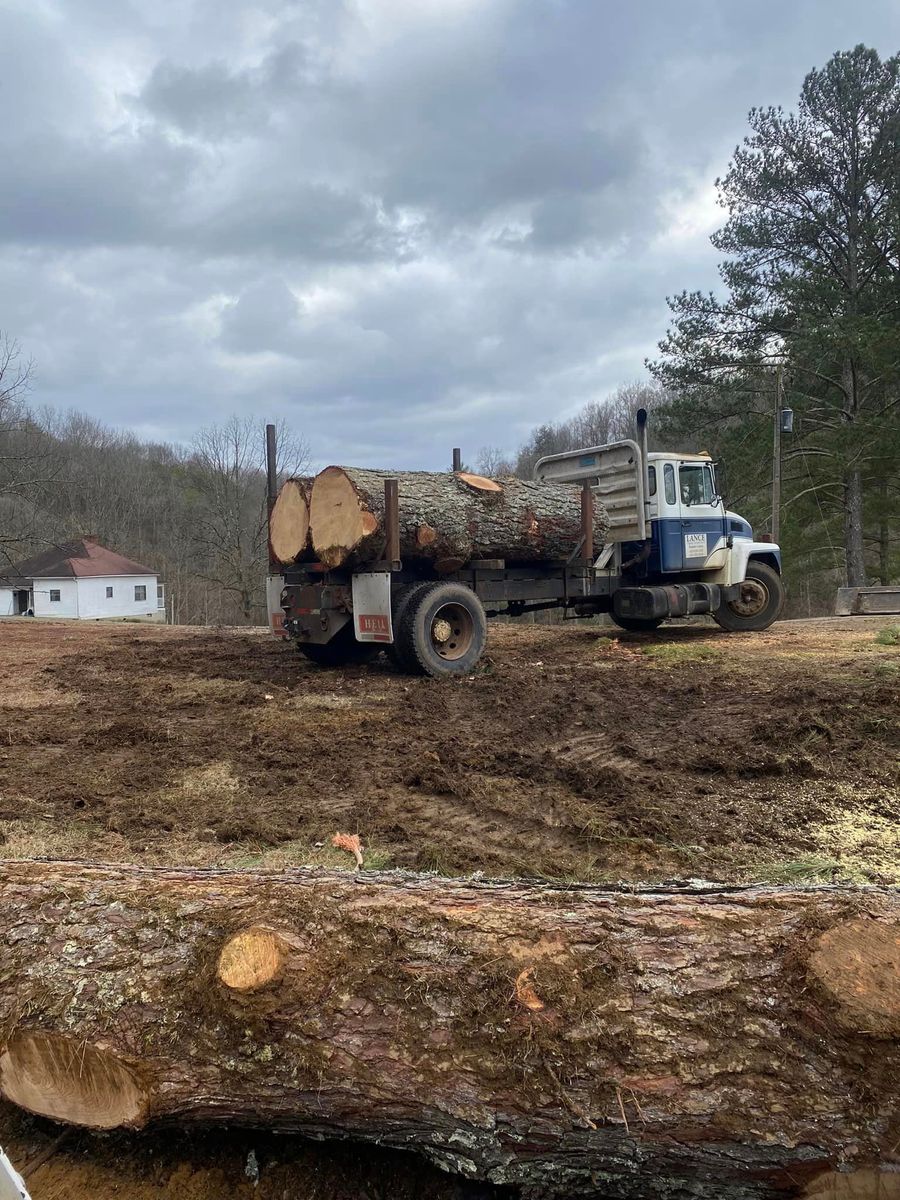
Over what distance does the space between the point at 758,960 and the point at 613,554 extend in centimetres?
1036

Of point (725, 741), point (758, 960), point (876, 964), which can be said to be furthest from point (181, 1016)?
point (725, 741)

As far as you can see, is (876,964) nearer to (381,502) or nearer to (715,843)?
→ (715,843)

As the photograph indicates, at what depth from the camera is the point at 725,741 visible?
586 centimetres

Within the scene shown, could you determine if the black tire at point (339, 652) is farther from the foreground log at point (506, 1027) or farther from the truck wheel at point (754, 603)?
the foreground log at point (506, 1027)

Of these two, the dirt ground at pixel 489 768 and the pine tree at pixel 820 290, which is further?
the pine tree at pixel 820 290

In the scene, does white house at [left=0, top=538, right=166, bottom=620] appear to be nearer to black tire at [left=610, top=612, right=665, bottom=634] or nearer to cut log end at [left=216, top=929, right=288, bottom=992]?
black tire at [left=610, top=612, right=665, bottom=634]

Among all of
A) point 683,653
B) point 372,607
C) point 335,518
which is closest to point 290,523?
point 335,518

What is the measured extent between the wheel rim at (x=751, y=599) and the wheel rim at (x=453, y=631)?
574 centimetres

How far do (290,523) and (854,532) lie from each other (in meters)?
18.9

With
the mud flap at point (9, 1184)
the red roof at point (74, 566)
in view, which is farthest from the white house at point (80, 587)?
the mud flap at point (9, 1184)

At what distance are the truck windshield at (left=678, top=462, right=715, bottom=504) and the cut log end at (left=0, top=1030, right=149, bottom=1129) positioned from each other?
1132 centimetres

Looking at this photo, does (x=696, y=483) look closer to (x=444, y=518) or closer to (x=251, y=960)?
(x=444, y=518)

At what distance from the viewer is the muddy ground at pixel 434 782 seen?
2082mm

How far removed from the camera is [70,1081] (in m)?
1.99
